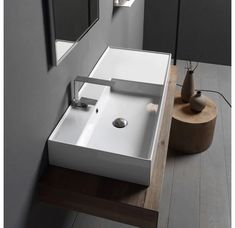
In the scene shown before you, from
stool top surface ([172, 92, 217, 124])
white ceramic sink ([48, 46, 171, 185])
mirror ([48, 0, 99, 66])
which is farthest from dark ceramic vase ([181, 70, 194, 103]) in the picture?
mirror ([48, 0, 99, 66])

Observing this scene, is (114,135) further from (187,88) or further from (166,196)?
(187,88)

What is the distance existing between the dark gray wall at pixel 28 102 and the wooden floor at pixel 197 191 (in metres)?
0.42

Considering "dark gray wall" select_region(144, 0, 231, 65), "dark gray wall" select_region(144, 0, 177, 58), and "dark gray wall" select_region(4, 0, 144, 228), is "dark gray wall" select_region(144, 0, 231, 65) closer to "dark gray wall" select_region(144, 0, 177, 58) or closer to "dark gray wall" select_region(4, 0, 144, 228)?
"dark gray wall" select_region(144, 0, 177, 58)

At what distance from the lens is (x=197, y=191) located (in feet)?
7.34

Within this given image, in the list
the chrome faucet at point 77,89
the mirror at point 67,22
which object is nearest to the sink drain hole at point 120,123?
the chrome faucet at point 77,89

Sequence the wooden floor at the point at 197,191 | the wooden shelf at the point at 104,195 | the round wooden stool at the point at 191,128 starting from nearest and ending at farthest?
the wooden shelf at the point at 104,195, the wooden floor at the point at 197,191, the round wooden stool at the point at 191,128

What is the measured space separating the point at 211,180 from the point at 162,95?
88cm

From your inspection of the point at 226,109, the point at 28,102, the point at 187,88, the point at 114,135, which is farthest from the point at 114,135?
the point at 226,109

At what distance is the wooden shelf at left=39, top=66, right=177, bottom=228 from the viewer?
1336 mm

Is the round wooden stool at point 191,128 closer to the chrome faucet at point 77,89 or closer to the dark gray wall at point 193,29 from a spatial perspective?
the chrome faucet at point 77,89

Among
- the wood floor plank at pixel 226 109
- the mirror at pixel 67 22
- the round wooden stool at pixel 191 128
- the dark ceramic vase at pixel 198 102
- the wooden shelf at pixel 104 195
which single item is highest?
the mirror at pixel 67 22

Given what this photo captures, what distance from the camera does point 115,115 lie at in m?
1.73

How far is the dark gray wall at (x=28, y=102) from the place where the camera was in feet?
3.63

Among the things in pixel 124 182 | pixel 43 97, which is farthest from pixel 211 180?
A: pixel 43 97
